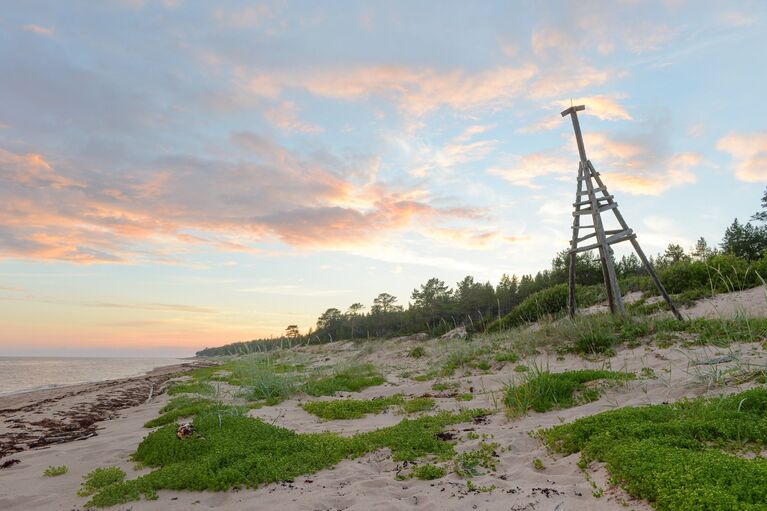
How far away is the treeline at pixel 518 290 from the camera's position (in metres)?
19.2

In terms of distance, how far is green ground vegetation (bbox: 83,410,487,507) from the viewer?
199 inches

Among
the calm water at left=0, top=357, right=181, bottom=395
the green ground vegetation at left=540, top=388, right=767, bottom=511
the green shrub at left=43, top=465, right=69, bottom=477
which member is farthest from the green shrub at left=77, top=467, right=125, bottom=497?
the calm water at left=0, top=357, right=181, bottom=395

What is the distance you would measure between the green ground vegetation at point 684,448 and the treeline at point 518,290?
11.4 meters

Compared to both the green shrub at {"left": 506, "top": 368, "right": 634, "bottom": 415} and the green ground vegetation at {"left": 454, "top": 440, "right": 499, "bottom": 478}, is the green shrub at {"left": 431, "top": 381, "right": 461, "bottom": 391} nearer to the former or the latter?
the green shrub at {"left": 506, "top": 368, "right": 634, "bottom": 415}

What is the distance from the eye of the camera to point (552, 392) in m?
7.08

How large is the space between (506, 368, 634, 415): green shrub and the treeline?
354 inches

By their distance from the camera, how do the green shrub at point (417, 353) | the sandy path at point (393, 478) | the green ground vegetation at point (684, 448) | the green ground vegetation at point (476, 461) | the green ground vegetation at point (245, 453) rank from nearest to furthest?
1. the green ground vegetation at point (684, 448)
2. the sandy path at point (393, 478)
3. the green ground vegetation at point (476, 461)
4. the green ground vegetation at point (245, 453)
5. the green shrub at point (417, 353)

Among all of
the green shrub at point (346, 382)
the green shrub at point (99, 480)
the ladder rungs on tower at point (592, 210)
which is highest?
the ladder rungs on tower at point (592, 210)

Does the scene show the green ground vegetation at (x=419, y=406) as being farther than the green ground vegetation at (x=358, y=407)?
No

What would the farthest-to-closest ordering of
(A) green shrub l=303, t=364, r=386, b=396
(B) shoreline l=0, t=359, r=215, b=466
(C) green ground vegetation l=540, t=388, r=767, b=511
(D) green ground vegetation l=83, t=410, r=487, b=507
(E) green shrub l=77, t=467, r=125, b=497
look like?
(A) green shrub l=303, t=364, r=386, b=396, (B) shoreline l=0, t=359, r=215, b=466, (E) green shrub l=77, t=467, r=125, b=497, (D) green ground vegetation l=83, t=410, r=487, b=507, (C) green ground vegetation l=540, t=388, r=767, b=511

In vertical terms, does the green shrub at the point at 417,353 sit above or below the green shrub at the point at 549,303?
below

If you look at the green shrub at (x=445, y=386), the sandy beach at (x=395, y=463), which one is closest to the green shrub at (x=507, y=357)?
the sandy beach at (x=395, y=463)

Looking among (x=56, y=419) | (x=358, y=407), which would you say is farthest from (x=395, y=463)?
(x=56, y=419)

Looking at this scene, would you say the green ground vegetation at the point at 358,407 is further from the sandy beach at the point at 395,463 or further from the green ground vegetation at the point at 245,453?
the green ground vegetation at the point at 245,453
